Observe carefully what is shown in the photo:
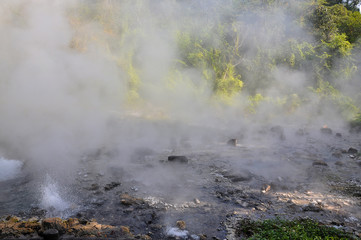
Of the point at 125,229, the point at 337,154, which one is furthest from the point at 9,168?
the point at 337,154

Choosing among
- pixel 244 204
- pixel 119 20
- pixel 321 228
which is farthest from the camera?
pixel 119 20

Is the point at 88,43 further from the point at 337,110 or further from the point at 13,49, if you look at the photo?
the point at 337,110

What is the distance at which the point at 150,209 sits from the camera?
287 cm

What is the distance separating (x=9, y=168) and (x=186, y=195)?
8.52 feet

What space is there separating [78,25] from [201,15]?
5.69 metres

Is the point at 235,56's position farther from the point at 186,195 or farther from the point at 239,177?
the point at 186,195

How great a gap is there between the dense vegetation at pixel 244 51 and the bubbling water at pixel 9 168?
377 cm

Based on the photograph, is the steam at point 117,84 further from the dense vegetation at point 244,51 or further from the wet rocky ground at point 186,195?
the wet rocky ground at point 186,195

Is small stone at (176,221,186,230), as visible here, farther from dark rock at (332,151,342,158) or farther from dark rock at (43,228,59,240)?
dark rock at (332,151,342,158)

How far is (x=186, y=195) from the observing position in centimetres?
326

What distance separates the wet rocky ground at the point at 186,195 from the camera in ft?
8.09

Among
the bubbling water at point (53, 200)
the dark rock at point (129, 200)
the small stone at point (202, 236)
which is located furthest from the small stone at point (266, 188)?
the bubbling water at point (53, 200)

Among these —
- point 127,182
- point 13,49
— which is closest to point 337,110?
point 127,182

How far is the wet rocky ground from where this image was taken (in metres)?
2.46
